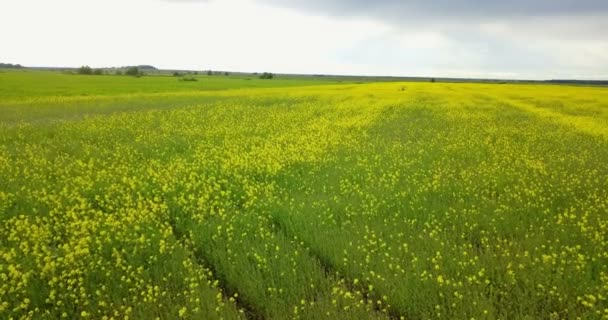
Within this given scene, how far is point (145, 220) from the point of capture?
6.82 metres

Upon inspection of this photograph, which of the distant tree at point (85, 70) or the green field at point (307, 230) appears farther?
the distant tree at point (85, 70)

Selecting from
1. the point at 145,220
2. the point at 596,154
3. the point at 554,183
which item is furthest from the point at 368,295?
the point at 596,154

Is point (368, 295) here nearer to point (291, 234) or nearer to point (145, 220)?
point (291, 234)

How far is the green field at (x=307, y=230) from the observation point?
455 cm

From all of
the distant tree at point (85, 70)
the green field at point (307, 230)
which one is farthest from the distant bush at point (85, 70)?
the green field at point (307, 230)

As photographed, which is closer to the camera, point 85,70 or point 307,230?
point 307,230

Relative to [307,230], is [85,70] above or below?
above

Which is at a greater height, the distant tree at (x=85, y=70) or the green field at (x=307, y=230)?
the distant tree at (x=85, y=70)

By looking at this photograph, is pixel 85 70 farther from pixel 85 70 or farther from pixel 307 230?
pixel 307 230

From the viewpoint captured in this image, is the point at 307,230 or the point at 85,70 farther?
the point at 85,70

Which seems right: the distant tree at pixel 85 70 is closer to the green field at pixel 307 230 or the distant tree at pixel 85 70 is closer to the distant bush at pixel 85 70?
the distant bush at pixel 85 70

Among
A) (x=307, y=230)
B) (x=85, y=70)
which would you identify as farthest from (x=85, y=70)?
(x=307, y=230)

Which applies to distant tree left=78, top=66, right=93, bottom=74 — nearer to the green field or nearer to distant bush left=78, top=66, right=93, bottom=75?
distant bush left=78, top=66, right=93, bottom=75

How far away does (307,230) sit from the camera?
21.0 feet
